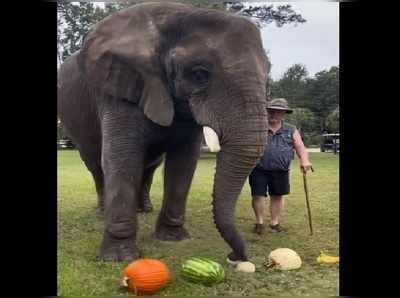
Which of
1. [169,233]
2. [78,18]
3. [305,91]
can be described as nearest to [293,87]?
[305,91]

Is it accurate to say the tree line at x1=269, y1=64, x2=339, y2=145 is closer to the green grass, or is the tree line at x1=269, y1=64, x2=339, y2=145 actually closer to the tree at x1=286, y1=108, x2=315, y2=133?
the tree at x1=286, y1=108, x2=315, y2=133

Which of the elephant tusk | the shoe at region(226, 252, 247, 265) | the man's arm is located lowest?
the shoe at region(226, 252, 247, 265)

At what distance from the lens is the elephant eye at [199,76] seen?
3846 millimetres

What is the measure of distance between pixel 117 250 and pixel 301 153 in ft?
6.93

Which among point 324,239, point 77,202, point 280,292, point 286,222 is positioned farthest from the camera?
point 77,202

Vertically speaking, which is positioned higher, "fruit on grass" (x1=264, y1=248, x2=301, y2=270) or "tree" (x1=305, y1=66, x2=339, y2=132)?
"tree" (x1=305, y1=66, x2=339, y2=132)

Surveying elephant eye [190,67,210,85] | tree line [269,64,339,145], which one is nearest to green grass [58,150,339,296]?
elephant eye [190,67,210,85]

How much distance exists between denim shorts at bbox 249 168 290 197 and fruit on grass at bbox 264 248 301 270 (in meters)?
1.31

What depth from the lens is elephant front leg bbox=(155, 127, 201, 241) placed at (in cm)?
498

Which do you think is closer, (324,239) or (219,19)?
(219,19)
